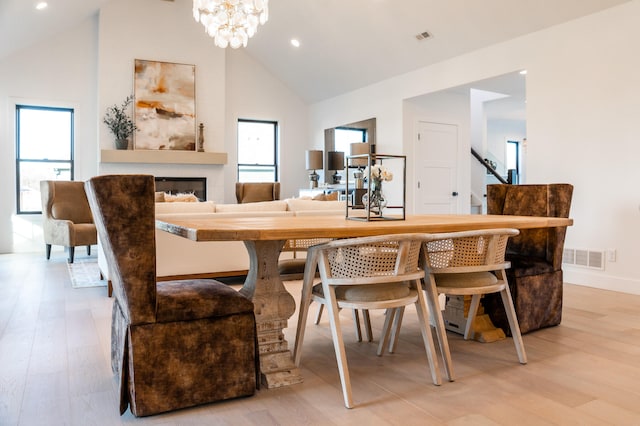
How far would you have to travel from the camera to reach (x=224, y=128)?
8438 mm

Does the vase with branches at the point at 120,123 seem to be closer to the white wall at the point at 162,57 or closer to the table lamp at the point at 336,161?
the white wall at the point at 162,57

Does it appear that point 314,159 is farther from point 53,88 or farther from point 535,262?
point 535,262

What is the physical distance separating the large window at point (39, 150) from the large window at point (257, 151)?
2810 millimetres

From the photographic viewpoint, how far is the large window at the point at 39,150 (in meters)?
7.24

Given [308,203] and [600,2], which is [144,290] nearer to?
[308,203]

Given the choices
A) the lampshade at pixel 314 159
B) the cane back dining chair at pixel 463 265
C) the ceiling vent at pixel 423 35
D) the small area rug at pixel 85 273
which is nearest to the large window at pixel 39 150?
the small area rug at pixel 85 273

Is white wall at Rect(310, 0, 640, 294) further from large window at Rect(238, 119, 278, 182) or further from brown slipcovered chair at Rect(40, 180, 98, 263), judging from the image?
brown slipcovered chair at Rect(40, 180, 98, 263)

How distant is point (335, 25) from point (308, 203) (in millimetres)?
3273

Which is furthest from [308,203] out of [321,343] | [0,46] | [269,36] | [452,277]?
[0,46]

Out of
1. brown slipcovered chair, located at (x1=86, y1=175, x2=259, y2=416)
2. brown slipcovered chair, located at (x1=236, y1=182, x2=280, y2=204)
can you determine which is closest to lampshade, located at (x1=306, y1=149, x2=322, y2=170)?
brown slipcovered chair, located at (x1=236, y1=182, x2=280, y2=204)

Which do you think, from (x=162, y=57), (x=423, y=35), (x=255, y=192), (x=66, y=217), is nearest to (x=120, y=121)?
(x=162, y=57)

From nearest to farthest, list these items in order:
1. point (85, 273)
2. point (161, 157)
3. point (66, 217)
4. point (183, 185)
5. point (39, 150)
A: point (85, 273)
point (66, 217)
point (39, 150)
point (161, 157)
point (183, 185)

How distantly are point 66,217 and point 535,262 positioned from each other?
226 inches

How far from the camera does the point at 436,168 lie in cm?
725
